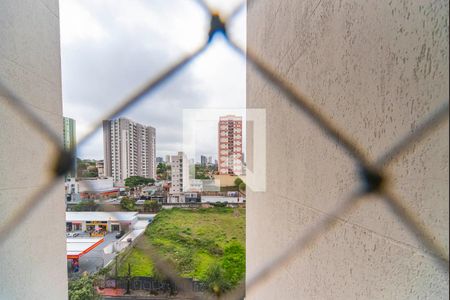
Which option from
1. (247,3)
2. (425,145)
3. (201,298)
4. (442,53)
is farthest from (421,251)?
(201,298)

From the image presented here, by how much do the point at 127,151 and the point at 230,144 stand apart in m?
1.10

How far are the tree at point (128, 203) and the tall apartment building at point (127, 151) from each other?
20 centimetres

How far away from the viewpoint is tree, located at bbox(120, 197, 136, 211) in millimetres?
2010

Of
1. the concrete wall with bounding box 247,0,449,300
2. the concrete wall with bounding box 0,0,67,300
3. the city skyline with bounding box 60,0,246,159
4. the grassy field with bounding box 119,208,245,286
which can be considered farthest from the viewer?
the grassy field with bounding box 119,208,245,286

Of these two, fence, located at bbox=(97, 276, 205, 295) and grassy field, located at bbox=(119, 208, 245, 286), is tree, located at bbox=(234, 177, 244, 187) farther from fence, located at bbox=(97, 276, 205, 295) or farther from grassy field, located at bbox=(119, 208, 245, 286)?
fence, located at bbox=(97, 276, 205, 295)

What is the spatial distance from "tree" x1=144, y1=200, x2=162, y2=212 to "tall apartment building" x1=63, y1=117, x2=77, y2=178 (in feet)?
2.46

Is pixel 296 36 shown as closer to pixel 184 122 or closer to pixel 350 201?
pixel 350 201

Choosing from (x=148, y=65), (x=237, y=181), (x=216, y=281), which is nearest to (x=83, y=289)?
(x=216, y=281)

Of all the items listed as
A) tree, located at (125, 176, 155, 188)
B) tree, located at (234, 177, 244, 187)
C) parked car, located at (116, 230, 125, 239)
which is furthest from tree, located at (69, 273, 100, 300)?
tree, located at (234, 177, 244, 187)

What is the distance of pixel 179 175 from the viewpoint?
216 centimetres

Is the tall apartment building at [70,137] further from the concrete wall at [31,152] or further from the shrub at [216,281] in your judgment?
the shrub at [216,281]

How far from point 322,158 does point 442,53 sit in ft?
1.16

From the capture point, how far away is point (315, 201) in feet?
2.10

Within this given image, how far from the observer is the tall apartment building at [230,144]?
6.70 feet
